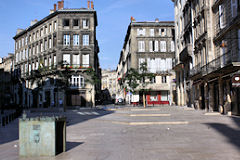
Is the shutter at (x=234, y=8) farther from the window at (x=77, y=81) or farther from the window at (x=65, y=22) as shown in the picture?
the window at (x=65, y=22)

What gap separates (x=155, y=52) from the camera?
52.2 meters

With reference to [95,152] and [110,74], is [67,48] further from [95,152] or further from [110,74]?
[110,74]

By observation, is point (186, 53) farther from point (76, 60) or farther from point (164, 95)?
point (76, 60)

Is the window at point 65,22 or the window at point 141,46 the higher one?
the window at point 65,22

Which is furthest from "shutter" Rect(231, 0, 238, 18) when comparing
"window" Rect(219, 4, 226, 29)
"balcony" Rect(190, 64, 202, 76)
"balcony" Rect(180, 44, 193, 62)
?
"balcony" Rect(180, 44, 193, 62)

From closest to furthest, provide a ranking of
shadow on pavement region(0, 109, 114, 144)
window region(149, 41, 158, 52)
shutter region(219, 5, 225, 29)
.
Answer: shadow on pavement region(0, 109, 114, 144), shutter region(219, 5, 225, 29), window region(149, 41, 158, 52)

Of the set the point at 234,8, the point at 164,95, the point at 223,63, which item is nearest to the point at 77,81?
the point at 164,95

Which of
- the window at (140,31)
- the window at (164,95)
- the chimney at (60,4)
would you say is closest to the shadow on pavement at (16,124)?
the window at (164,95)

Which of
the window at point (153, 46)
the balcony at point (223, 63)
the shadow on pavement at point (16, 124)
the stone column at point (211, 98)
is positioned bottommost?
the shadow on pavement at point (16, 124)

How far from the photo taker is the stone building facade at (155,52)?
5188cm

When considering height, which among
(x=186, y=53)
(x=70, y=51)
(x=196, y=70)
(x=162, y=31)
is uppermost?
(x=162, y=31)

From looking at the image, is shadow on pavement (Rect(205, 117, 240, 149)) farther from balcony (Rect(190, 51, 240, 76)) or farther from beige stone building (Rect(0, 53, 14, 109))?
beige stone building (Rect(0, 53, 14, 109))

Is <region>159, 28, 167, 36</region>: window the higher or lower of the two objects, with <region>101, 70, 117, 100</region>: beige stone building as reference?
higher

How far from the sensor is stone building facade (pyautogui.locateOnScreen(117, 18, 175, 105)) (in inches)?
2042
